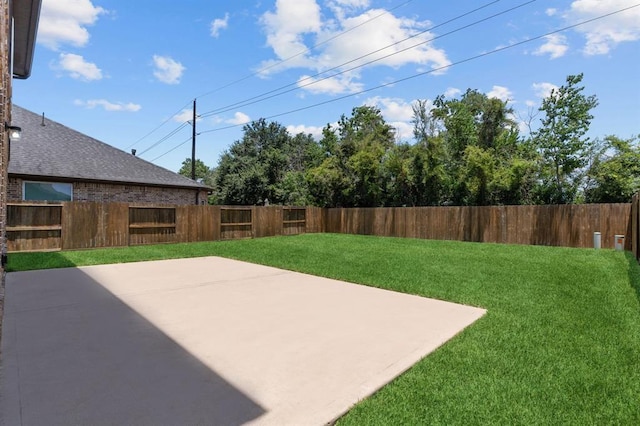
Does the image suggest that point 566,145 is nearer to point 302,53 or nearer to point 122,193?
point 302,53

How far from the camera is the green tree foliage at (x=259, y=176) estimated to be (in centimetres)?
2966

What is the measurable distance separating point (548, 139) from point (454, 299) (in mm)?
16111

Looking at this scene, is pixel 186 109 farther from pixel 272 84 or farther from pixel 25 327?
pixel 25 327

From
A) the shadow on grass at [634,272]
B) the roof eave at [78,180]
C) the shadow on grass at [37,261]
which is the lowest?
the shadow on grass at [37,261]

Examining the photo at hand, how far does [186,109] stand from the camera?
23.4 meters

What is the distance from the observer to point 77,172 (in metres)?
14.1

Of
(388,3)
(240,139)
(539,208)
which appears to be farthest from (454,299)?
(240,139)

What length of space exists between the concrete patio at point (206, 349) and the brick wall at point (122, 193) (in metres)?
8.85

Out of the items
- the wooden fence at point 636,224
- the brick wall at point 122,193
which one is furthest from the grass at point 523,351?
the brick wall at point 122,193

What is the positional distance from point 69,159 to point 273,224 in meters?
8.75

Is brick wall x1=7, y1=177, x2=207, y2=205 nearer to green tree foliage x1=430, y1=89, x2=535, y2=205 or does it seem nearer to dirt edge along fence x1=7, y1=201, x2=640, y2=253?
dirt edge along fence x1=7, y1=201, x2=640, y2=253

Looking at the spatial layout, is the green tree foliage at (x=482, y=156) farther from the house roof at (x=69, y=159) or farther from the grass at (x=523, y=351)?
the house roof at (x=69, y=159)

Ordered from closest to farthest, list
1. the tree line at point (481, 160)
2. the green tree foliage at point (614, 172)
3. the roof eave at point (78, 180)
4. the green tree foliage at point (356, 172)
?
the roof eave at point (78, 180), the green tree foliage at point (614, 172), the tree line at point (481, 160), the green tree foliage at point (356, 172)

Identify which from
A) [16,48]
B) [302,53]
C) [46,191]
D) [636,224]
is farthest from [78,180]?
[636,224]
